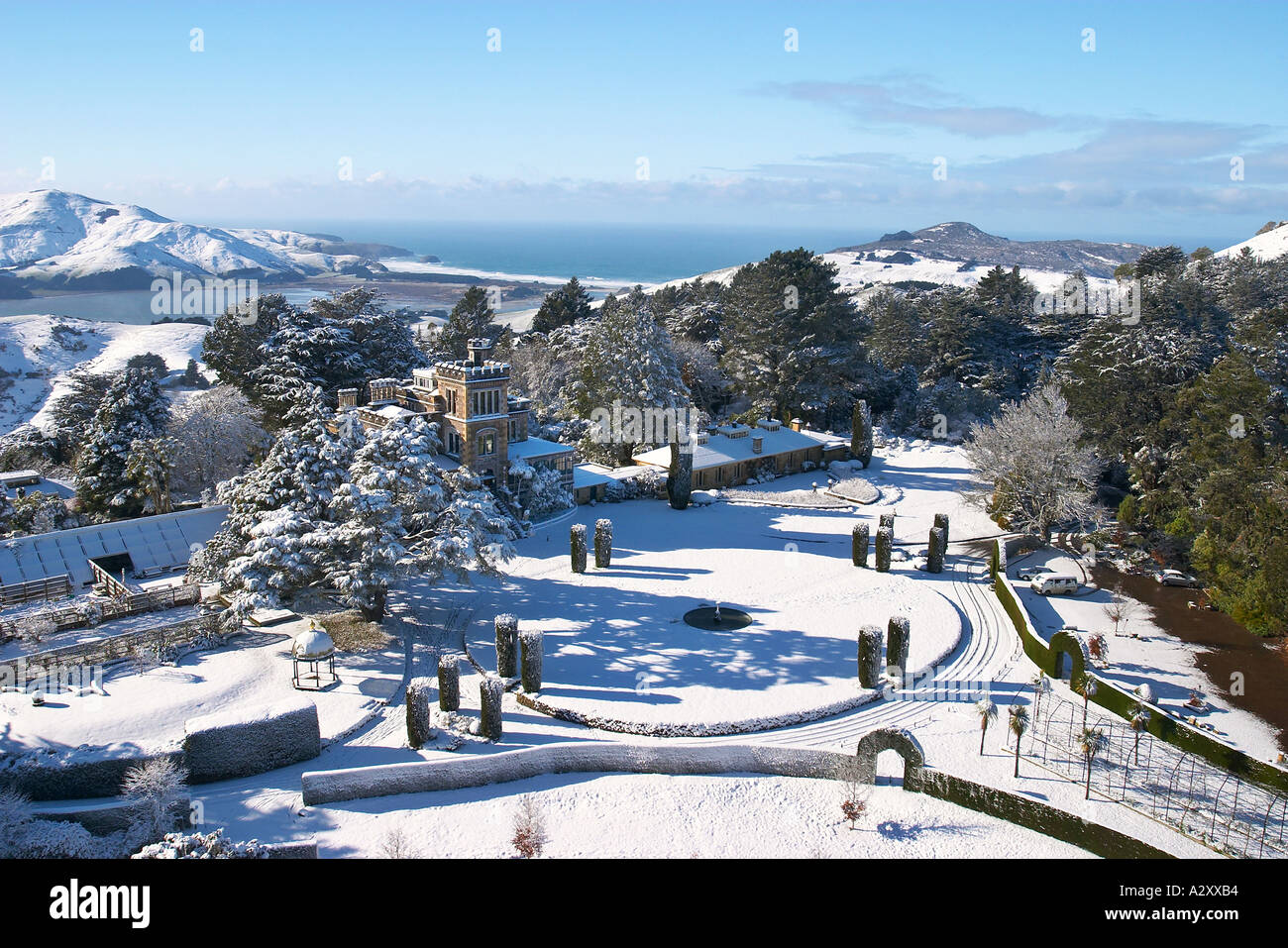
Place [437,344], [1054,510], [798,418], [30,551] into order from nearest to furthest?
[30,551] < [1054,510] < [798,418] < [437,344]

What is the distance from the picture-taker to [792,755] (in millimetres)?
20969

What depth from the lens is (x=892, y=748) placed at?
68.5ft

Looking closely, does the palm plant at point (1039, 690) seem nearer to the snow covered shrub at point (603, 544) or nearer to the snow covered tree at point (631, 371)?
the snow covered shrub at point (603, 544)

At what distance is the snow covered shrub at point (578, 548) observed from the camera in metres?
32.6

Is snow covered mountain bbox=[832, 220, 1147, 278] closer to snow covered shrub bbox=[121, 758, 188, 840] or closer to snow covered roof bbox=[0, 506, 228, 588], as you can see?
snow covered roof bbox=[0, 506, 228, 588]

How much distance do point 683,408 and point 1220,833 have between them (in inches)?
1409

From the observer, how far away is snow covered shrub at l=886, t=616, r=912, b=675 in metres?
25.3

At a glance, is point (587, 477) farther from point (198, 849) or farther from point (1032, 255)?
point (1032, 255)

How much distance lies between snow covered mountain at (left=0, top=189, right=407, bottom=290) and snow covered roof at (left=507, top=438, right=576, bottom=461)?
136m

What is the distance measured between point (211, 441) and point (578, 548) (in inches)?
833

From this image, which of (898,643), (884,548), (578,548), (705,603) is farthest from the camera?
(884,548)

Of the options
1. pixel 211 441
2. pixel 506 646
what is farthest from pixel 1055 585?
pixel 211 441
